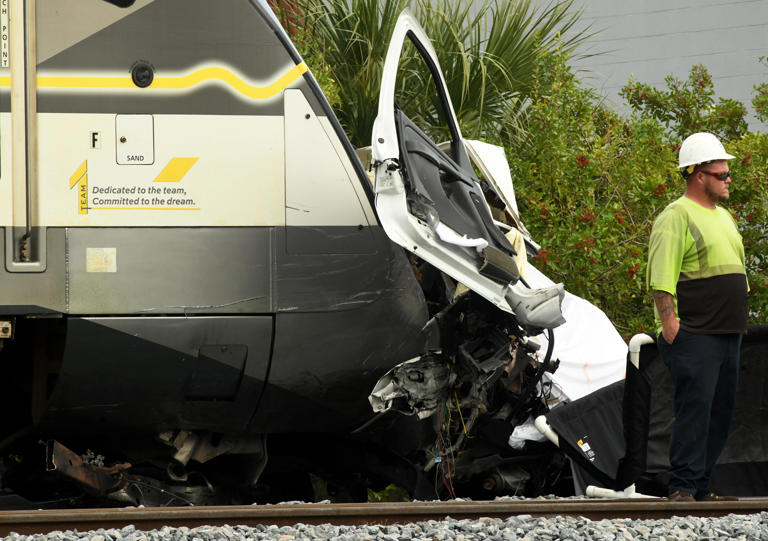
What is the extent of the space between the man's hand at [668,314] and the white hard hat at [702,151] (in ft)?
2.54

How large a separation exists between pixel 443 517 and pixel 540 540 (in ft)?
2.19

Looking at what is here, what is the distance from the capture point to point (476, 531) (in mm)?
4273

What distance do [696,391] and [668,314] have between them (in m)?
0.44

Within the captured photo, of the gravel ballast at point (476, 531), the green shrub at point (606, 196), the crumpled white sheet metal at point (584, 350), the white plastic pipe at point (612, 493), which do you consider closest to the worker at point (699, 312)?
the white plastic pipe at point (612, 493)

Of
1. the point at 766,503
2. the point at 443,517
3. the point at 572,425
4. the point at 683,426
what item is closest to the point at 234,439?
the point at 443,517

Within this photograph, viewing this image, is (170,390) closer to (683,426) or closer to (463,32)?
(683,426)

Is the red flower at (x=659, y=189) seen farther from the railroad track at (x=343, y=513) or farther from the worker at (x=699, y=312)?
the railroad track at (x=343, y=513)

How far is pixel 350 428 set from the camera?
5.43 m

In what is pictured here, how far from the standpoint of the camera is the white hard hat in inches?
198

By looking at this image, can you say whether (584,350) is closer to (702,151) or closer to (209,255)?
(702,151)

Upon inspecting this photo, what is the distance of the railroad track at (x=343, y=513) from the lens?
4449mm

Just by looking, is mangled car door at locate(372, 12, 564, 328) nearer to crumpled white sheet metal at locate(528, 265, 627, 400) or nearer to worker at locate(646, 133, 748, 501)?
worker at locate(646, 133, 748, 501)

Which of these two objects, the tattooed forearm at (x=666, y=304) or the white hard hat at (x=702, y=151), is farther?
the white hard hat at (x=702, y=151)

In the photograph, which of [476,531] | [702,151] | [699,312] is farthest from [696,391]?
[476,531]
